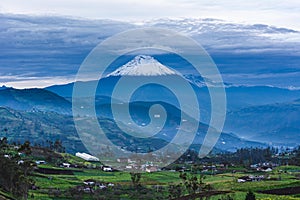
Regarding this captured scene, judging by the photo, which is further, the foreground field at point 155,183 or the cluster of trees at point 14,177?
the foreground field at point 155,183

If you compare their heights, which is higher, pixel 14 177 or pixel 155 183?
pixel 155 183

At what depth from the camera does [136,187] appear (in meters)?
112

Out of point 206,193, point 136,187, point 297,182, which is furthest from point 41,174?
point 297,182

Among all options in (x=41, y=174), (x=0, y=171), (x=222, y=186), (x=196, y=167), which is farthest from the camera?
(x=196, y=167)

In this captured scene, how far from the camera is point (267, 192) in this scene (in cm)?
10056

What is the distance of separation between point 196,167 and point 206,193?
63.4 meters

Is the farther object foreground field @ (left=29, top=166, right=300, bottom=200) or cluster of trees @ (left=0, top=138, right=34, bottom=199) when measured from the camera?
foreground field @ (left=29, top=166, right=300, bottom=200)

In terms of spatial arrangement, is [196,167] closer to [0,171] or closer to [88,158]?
[88,158]

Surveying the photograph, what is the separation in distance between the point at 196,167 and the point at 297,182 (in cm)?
5305

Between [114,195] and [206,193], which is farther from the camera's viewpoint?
[114,195]

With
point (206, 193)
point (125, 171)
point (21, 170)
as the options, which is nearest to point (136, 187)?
point (206, 193)

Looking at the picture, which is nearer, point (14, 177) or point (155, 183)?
point (14, 177)

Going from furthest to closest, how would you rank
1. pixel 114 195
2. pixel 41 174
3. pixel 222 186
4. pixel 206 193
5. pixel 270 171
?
pixel 270 171 < pixel 41 174 < pixel 222 186 < pixel 114 195 < pixel 206 193

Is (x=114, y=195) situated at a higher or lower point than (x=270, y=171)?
lower
